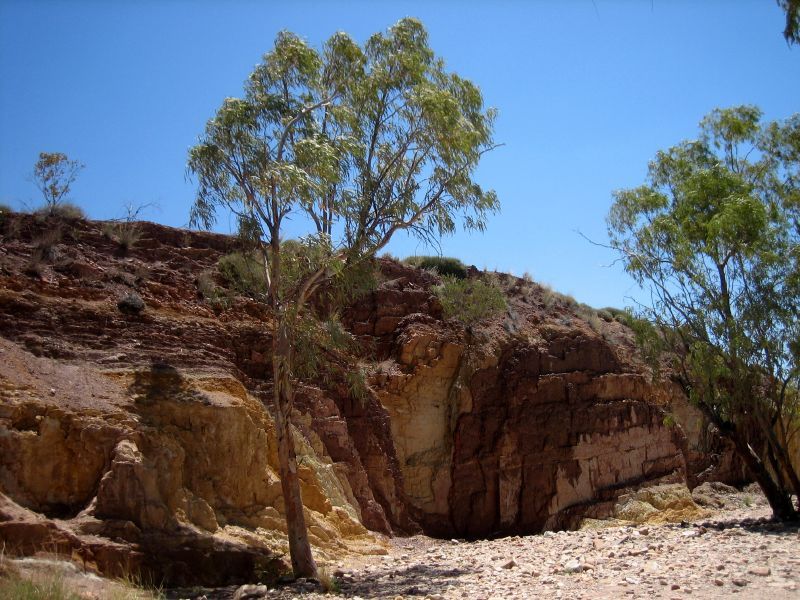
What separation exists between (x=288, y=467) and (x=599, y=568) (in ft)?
19.8

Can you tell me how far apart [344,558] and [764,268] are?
12415 mm

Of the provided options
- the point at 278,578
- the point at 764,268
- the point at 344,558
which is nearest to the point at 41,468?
the point at 278,578

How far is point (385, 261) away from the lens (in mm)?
28078

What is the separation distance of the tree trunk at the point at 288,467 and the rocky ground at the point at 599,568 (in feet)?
2.38

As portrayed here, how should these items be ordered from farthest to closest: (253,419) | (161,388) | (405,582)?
(253,419)
(161,388)
(405,582)

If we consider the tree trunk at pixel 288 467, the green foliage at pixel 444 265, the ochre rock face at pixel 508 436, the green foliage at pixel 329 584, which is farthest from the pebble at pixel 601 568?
the green foliage at pixel 444 265

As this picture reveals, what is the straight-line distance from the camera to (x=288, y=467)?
556 inches

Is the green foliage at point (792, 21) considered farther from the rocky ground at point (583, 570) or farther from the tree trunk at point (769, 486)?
the tree trunk at point (769, 486)


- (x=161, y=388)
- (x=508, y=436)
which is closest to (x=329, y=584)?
(x=161, y=388)

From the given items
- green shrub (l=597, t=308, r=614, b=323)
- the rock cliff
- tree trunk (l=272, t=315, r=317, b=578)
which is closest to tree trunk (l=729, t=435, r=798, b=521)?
the rock cliff

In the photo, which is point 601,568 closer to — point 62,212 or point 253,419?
point 253,419

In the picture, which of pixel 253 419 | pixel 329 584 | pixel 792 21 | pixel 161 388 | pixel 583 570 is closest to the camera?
pixel 792 21

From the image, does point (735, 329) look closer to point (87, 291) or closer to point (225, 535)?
point (225, 535)

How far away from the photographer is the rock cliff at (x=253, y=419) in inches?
529
